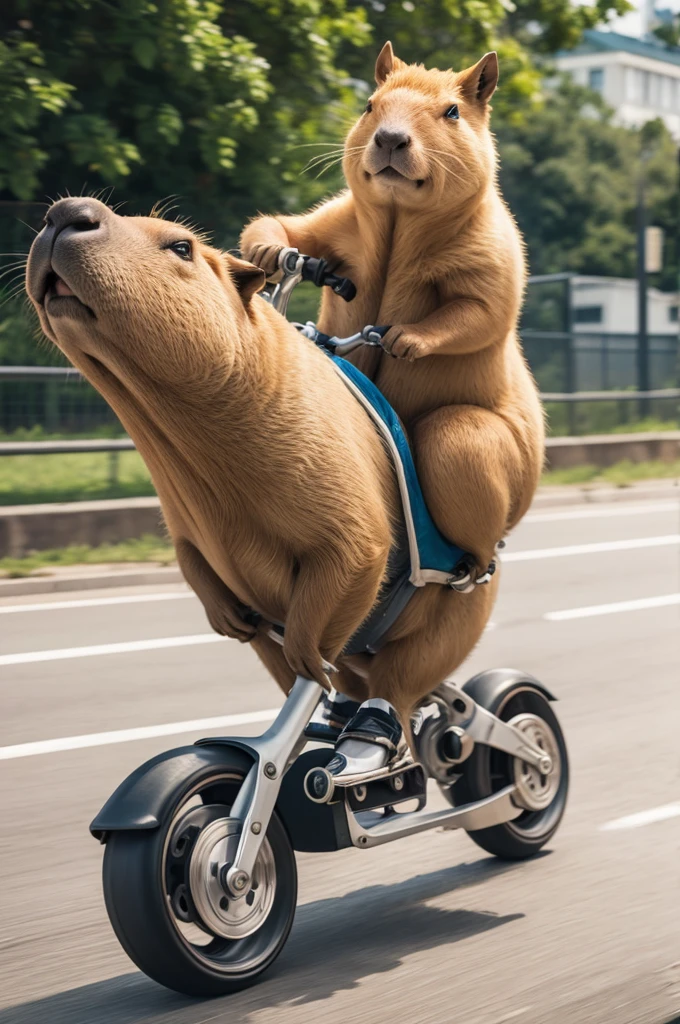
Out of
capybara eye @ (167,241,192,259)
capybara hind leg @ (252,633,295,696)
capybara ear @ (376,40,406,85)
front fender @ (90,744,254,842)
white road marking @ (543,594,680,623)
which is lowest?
white road marking @ (543,594,680,623)

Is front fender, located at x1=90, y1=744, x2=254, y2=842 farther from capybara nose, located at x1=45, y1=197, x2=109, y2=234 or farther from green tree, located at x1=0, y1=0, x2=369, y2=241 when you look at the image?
green tree, located at x1=0, y1=0, x2=369, y2=241

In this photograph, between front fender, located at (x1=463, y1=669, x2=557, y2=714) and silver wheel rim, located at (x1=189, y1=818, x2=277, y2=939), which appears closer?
silver wheel rim, located at (x1=189, y1=818, x2=277, y2=939)

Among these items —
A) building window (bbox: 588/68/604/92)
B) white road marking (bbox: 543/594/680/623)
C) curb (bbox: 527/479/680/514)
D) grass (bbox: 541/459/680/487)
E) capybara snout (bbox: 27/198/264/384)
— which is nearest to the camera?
capybara snout (bbox: 27/198/264/384)

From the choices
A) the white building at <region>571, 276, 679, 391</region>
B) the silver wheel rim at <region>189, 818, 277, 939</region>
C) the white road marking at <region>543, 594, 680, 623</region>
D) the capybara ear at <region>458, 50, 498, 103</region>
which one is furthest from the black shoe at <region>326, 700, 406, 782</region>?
the white building at <region>571, 276, 679, 391</region>

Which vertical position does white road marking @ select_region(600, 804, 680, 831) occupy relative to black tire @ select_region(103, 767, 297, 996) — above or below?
below

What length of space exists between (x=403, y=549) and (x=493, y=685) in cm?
93

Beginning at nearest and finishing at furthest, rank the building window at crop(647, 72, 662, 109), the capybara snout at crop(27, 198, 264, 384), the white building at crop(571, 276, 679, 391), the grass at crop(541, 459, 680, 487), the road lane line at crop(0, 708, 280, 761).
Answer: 1. the capybara snout at crop(27, 198, 264, 384)
2. the road lane line at crop(0, 708, 280, 761)
3. the grass at crop(541, 459, 680, 487)
4. the white building at crop(571, 276, 679, 391)
5. the building window at crop(647, 72, 662, 109)

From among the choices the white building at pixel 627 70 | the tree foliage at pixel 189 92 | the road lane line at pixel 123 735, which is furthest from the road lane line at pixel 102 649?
the white building at pixel 627 70

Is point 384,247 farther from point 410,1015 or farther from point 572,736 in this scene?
point 572,736

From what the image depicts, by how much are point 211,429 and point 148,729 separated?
3.49m

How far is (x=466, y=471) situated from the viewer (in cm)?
351

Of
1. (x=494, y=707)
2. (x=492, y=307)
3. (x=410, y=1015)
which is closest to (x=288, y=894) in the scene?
(x=410, y=1015)

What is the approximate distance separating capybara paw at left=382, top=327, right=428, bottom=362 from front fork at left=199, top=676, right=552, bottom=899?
0.77 metres

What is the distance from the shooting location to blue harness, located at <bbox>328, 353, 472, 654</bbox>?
11.3 feet
